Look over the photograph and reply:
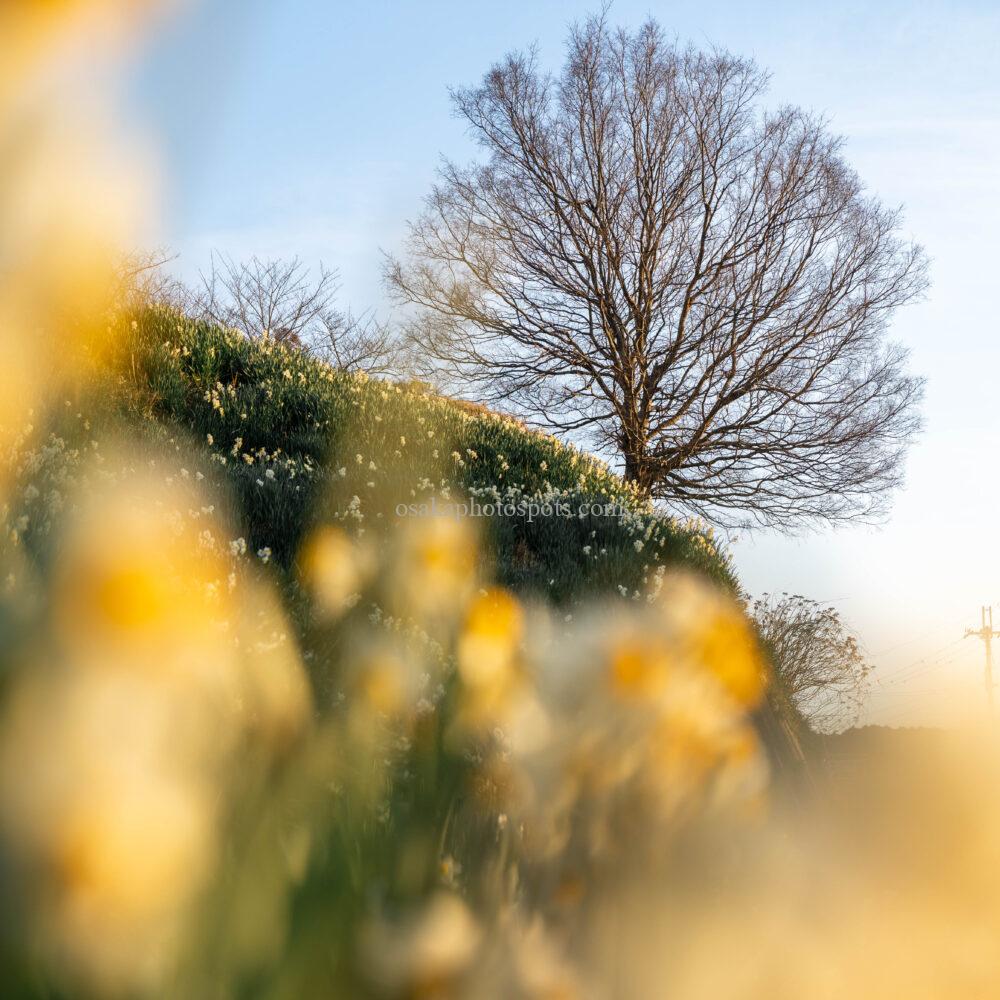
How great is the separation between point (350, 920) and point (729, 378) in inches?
652

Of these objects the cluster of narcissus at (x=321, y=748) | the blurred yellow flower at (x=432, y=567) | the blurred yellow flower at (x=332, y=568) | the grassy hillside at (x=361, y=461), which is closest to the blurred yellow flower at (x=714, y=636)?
the cluster of narcissus at (x=321, y=748)

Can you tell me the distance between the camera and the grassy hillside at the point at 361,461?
21.2 feet

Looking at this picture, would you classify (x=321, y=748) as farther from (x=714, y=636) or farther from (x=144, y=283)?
(x=144, y=283)

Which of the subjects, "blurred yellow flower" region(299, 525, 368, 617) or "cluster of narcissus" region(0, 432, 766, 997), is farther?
"blurred yellow flower" region(299, 525, 368, 617)

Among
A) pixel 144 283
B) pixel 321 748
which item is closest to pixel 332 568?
pixel 321 748

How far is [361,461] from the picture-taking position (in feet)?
27.2

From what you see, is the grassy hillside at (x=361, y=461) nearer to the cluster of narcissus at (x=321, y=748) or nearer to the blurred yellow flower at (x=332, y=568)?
the blurred yellow flower at (x=332, y=568)

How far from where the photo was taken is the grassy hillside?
6.46 meters

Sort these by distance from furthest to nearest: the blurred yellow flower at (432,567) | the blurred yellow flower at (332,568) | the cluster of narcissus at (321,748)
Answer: the blurred yellow flower at (432,567) → the blurred yellow flower at (332,568) → the cluster of narcissus at (321,748)

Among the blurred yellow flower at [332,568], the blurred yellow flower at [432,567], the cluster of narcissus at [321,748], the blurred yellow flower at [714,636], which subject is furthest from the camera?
the blurred yellow flower at [714,636]

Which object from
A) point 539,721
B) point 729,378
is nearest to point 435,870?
point 539,721

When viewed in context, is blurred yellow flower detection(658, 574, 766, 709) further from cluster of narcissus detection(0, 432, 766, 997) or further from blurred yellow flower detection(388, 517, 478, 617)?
blurred yellow flower detection(388, 517, 478, 617)

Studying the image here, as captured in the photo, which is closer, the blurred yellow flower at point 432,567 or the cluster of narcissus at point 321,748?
the cluster of narcissus at point 321,748

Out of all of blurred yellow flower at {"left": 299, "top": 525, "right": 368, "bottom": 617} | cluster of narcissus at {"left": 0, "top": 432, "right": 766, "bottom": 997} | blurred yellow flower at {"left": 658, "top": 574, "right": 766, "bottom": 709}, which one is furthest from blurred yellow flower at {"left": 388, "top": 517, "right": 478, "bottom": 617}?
blurred yellow flower at {"left": 658, "top": 574, "right": 766, "bottom": 709}
